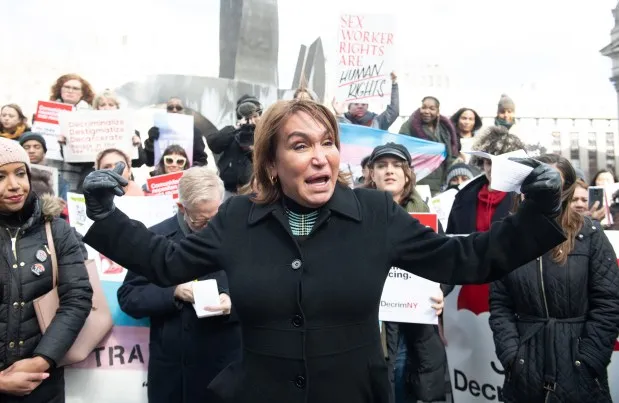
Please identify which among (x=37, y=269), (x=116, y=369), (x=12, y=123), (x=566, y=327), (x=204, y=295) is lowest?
(x=116, y=369)

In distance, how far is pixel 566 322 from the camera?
342 centimetres

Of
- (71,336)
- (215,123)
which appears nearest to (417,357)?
(71,336)

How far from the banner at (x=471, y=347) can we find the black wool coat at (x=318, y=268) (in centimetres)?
222

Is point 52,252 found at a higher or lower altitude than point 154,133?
lower

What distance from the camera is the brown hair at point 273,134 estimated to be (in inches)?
84.9

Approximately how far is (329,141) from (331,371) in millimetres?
715

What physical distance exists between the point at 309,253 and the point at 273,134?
0.41 metres

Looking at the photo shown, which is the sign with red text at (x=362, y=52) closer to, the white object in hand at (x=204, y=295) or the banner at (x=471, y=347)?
the banner at (x=471, y=347)

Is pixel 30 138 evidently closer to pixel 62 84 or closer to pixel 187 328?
pixel 62 84

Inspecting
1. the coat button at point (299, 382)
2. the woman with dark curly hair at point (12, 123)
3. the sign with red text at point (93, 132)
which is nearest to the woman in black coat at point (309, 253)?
the coat button at point (299, 382)

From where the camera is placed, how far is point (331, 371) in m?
2.03

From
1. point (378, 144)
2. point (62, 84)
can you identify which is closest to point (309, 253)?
point (378, 144)

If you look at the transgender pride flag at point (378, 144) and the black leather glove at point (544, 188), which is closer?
the black leather glove at point (544, 188)

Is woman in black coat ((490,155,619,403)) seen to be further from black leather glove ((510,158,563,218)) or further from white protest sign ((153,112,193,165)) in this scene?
white protest sign ((153,112,193,165))
